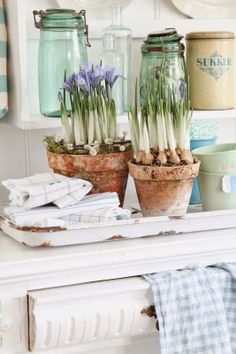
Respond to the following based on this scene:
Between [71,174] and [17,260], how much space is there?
0.90ft

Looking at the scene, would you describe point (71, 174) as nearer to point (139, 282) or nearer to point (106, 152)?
point (106, 152)

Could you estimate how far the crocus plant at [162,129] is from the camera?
4.46 feet

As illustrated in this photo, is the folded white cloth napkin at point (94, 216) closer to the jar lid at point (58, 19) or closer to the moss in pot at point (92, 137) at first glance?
the moss in pot at point (92, 137)

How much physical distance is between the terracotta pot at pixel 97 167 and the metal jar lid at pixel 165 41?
0.83 ft

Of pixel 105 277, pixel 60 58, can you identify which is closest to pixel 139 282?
pixel 105 277

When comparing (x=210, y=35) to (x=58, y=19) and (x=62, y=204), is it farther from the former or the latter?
(x=62, y=204)

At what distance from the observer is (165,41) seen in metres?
1.53

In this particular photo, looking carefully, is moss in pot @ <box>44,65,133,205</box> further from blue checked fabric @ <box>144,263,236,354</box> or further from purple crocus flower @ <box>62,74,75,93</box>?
blue checked fabric @ <box>144,263,236,354</box>

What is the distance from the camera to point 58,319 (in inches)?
46.7

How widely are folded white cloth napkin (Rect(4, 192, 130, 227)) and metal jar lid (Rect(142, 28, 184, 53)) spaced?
1.21 feet

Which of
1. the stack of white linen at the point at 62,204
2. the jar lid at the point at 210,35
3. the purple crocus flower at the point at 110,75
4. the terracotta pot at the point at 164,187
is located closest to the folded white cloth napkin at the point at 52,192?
the stack of white linen at the point at 62,204

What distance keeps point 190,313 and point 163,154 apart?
1.00 feet

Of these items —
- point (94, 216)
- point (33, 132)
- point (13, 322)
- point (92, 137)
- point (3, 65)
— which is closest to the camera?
point (13, 322)

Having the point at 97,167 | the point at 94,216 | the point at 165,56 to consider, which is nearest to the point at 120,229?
the point at 94,216
